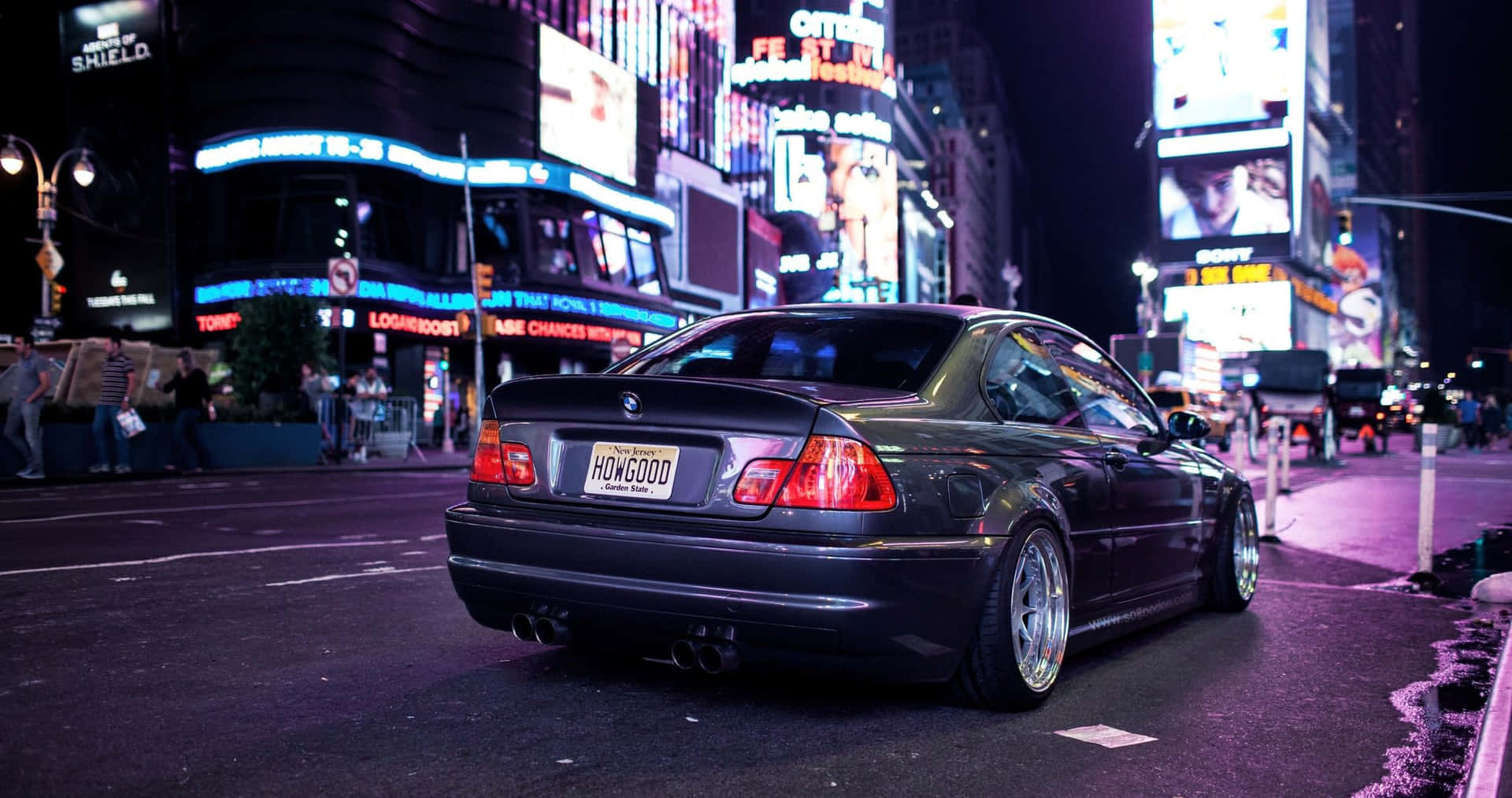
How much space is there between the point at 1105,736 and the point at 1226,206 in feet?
353

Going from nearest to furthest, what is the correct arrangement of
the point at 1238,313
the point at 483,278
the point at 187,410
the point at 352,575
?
the point at 352,575
the point at 187,410
the point at 483,278
the point at 1238,313

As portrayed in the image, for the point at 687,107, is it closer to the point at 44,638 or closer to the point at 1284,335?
the point at 1284,335

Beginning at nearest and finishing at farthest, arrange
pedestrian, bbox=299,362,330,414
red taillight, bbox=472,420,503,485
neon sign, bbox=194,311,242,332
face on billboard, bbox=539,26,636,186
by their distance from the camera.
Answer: red taillight, bbox=472,420,503,485 < pedestrian, bbox=299,362,330,414 < neon sign, bbox=194,311,242,332 < face on billboard, bbox=539,26,636,186

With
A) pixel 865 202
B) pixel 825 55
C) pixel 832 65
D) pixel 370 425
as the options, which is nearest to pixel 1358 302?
pixel 865 202

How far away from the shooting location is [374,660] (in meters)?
4.53

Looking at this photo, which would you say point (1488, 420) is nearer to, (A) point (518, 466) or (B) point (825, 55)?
(A) point (518, 466)

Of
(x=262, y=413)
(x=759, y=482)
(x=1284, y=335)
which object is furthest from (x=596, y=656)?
(x=1284, y=335)

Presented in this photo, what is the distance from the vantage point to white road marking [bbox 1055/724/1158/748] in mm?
3648

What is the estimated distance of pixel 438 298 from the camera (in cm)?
4062

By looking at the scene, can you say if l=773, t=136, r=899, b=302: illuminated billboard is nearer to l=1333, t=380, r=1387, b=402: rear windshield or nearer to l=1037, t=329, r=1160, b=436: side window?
l=1333, t=380, r=1387, b=402: rear windshield

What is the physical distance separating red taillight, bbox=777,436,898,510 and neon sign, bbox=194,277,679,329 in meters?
31.1

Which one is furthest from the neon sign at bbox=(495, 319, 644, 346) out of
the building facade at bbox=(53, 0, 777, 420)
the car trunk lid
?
the car trunk lid

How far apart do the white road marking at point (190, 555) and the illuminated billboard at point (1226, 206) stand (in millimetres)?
101844

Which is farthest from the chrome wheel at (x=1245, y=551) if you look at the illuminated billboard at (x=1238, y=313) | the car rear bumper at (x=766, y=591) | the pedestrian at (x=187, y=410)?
the illuminated billboard at (x=1238, y=313)
